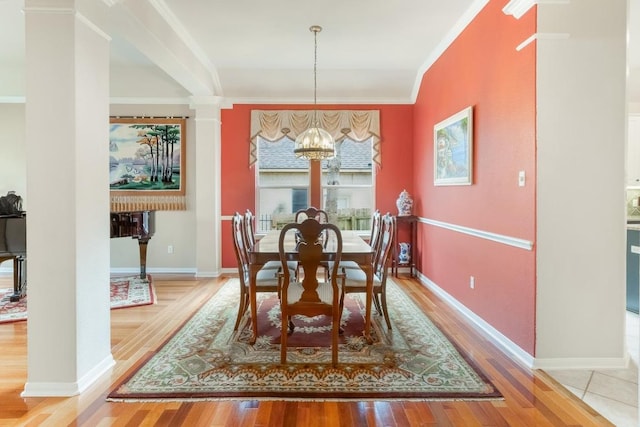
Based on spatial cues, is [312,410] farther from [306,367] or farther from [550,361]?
[550,361]

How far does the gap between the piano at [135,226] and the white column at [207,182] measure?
2.51 ft

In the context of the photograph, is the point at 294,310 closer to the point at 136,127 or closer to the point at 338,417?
the point at 338,417

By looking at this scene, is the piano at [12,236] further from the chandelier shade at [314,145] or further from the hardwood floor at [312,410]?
the chandelier shade at [314,145]

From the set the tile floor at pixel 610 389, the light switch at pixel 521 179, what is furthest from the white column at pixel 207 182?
the tile floor at pixel 610 389

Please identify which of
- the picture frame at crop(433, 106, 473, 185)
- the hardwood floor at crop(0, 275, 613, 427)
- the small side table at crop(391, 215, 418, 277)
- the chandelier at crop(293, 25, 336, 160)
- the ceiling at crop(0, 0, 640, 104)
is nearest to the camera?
the hardwood floor at crop(0, 275, 613, 427)

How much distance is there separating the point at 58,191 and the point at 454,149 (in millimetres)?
3420

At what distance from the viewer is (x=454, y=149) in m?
3.91

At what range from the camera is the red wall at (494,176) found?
259cm

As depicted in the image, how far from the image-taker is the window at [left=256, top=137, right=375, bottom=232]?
5.88 meters

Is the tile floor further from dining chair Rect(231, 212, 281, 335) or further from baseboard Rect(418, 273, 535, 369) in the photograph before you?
dining chair Rect(231, 212, 281, 335)

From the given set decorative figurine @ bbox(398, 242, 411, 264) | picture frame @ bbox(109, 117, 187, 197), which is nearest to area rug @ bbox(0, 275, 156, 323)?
picture frame @ bbox(109, 117, 187, 197)

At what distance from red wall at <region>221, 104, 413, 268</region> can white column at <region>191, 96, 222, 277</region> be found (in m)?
0.21

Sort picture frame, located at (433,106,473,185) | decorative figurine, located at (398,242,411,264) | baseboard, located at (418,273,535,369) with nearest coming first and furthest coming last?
1. baseboard, located at (418,273,535,369)
2. picture frame, located at (433,106,473,185)
3. decorative figurine, located at (398,242,411,264)

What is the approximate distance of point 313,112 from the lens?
5.65 meters
